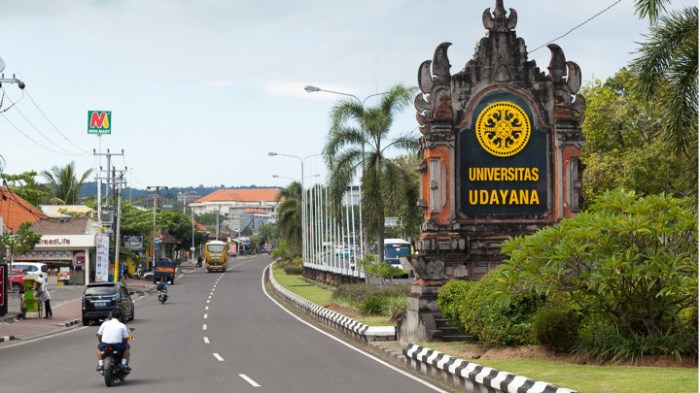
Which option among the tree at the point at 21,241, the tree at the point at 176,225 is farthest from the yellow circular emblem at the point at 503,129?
the tree at the point at 176,225

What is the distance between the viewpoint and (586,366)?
1714 cm

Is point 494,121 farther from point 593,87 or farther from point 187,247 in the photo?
point 187,247

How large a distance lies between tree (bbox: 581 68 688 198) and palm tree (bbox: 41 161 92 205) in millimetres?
64488

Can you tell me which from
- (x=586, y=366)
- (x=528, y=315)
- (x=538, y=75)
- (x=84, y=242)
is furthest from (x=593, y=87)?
(x=84, y=242)

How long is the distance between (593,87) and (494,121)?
23.3 metres

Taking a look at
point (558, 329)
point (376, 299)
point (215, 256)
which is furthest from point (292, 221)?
point (558, 329)

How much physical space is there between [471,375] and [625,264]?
3648 millimetres

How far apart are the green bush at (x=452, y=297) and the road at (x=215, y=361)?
2641mm

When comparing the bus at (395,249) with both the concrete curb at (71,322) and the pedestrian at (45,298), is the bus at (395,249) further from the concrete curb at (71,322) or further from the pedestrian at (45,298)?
the pedestrian at (45,298)

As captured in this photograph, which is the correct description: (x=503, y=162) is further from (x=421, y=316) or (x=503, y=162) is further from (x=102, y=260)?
(x=102, y=260)

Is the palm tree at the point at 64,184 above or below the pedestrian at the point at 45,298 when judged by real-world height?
above

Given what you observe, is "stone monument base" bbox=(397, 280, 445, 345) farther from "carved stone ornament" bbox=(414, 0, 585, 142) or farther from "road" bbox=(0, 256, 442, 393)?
"carved stone ornament" bbox=(414, 0, 585, 142)

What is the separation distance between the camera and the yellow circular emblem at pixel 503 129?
2648 cm

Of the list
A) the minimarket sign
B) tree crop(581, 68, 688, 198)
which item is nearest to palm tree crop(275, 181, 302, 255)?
the minimarket sign
